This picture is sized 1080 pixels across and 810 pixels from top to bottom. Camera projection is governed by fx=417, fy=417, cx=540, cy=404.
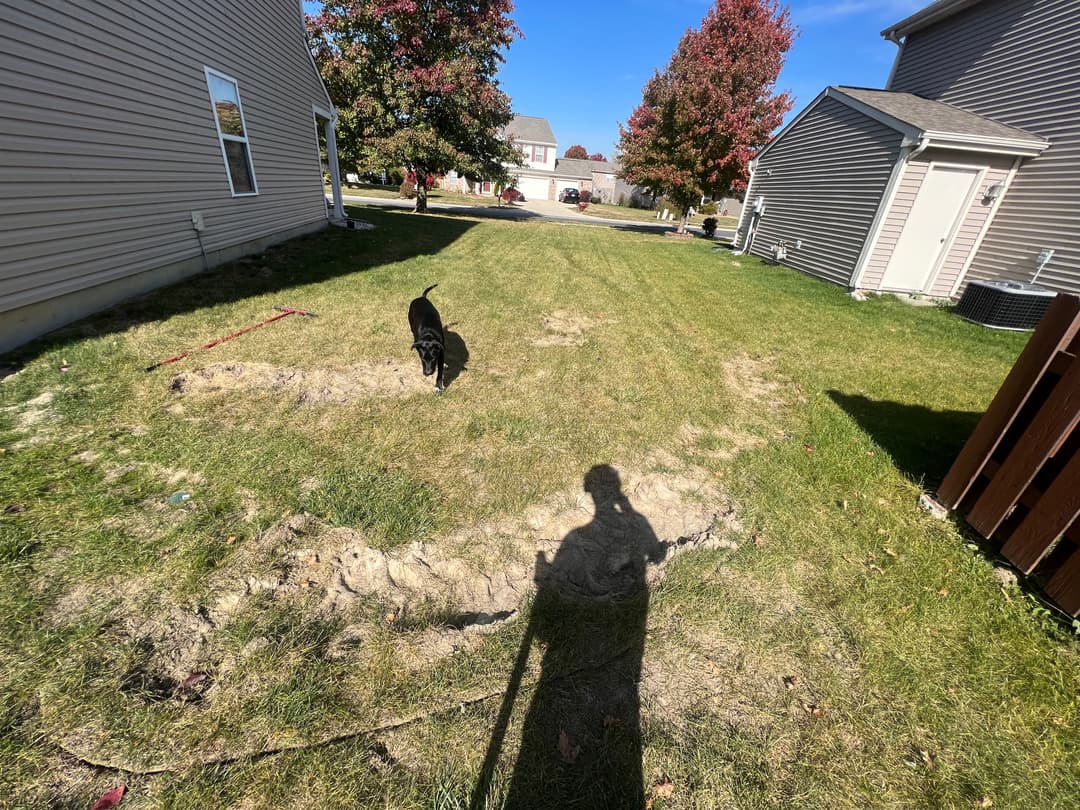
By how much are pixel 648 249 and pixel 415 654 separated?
16.1 metres

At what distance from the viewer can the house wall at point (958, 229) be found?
338 inches

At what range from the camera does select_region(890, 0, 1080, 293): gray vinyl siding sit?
7793 mm

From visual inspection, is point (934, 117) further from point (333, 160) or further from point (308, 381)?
point (333, 160)

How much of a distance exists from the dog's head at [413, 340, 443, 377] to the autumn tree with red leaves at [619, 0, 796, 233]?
1951cm

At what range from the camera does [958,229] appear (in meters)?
9.05

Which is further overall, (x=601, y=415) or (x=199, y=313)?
(x=199, y=313)

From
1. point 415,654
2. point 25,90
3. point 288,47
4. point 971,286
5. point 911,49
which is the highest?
point 911,49

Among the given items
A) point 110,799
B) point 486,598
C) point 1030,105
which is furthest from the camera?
point 1030,105

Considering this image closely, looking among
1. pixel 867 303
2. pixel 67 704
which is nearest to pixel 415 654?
pixel 67 704

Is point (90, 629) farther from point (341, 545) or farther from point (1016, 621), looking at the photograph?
point (1016, 621)

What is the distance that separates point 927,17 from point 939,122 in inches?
183

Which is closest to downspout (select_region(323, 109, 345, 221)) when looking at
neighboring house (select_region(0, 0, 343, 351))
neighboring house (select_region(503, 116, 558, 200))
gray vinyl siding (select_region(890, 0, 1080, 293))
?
neighboring house (select_region(0, 0, 343, 351))

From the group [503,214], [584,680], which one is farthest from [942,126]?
[503,214]

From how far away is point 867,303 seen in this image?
29.9 feet
